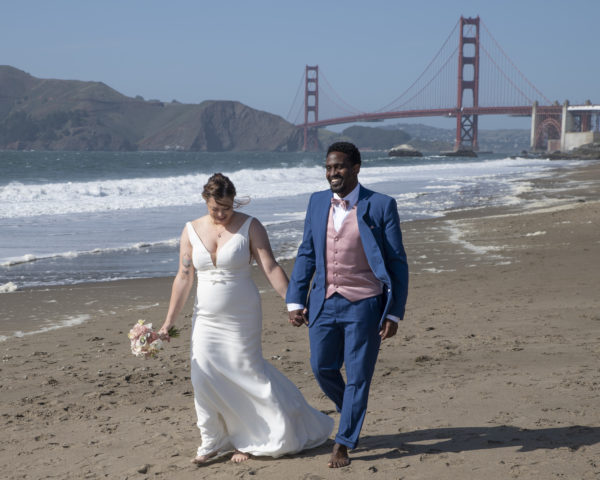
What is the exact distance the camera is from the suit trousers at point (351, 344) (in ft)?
8.98

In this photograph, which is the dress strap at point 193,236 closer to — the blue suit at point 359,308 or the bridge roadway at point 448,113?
the blue suit at point 359,308

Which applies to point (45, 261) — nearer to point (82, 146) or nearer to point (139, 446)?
point (139, 446)

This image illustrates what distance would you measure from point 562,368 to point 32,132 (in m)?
123

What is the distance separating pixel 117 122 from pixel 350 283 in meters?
133

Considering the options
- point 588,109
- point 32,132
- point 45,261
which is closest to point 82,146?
point 32,132

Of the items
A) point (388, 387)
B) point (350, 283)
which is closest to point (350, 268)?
point (350, 283)

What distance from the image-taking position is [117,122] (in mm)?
130750

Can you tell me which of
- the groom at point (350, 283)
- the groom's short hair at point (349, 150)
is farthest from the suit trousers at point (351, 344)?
the groom's short hair at point (349, 150)

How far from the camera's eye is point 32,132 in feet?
387

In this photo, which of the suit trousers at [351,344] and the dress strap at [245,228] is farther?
the dress strap at [245,228]

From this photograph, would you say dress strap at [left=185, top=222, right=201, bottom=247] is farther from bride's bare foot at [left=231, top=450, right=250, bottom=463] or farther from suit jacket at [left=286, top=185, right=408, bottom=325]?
bride's bare foot at [left=231, top=450, right=250, bottom=463]

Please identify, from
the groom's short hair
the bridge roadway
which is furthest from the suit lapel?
the bridge roadway

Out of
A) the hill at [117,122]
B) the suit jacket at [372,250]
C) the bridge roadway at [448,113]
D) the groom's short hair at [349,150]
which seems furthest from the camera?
the hill at [117,122]

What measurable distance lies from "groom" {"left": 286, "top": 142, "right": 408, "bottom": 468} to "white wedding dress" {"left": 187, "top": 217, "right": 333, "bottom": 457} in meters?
0.20
